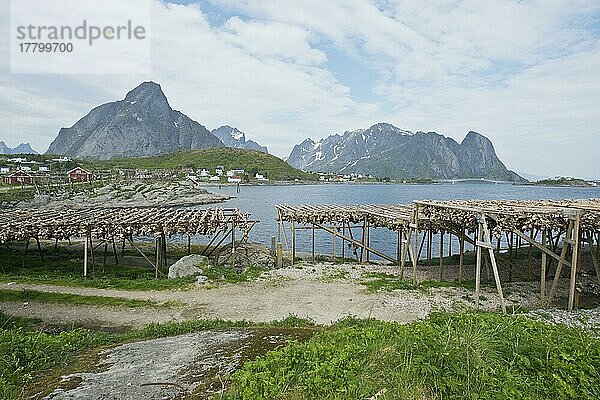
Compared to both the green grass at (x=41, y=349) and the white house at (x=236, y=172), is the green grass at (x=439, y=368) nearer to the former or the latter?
the green grass at (x=41, y=349)

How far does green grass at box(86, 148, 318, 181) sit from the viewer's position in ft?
456

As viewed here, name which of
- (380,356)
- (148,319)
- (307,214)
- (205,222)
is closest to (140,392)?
(380,356)

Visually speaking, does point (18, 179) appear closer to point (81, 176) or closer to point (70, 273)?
point (81, 176)

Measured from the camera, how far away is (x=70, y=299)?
15305mm

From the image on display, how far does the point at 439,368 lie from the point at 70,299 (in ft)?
48.1

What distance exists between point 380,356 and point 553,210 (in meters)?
9.60

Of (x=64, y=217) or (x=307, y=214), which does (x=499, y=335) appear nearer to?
(x=307, y=214)

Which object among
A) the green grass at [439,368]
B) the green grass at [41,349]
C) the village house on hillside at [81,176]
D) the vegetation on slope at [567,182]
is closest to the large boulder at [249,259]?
the green grass at [41,349]

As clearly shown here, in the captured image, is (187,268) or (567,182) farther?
(567,182)

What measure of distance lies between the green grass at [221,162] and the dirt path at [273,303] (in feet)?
398

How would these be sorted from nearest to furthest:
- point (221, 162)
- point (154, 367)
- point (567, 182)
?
1. point (154, 367)
2. point (221, 162)
3. point (567, 182)

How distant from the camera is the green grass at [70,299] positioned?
14.8m

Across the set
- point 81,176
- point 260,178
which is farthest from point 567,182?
point 81,176

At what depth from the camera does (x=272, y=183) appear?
137 m
